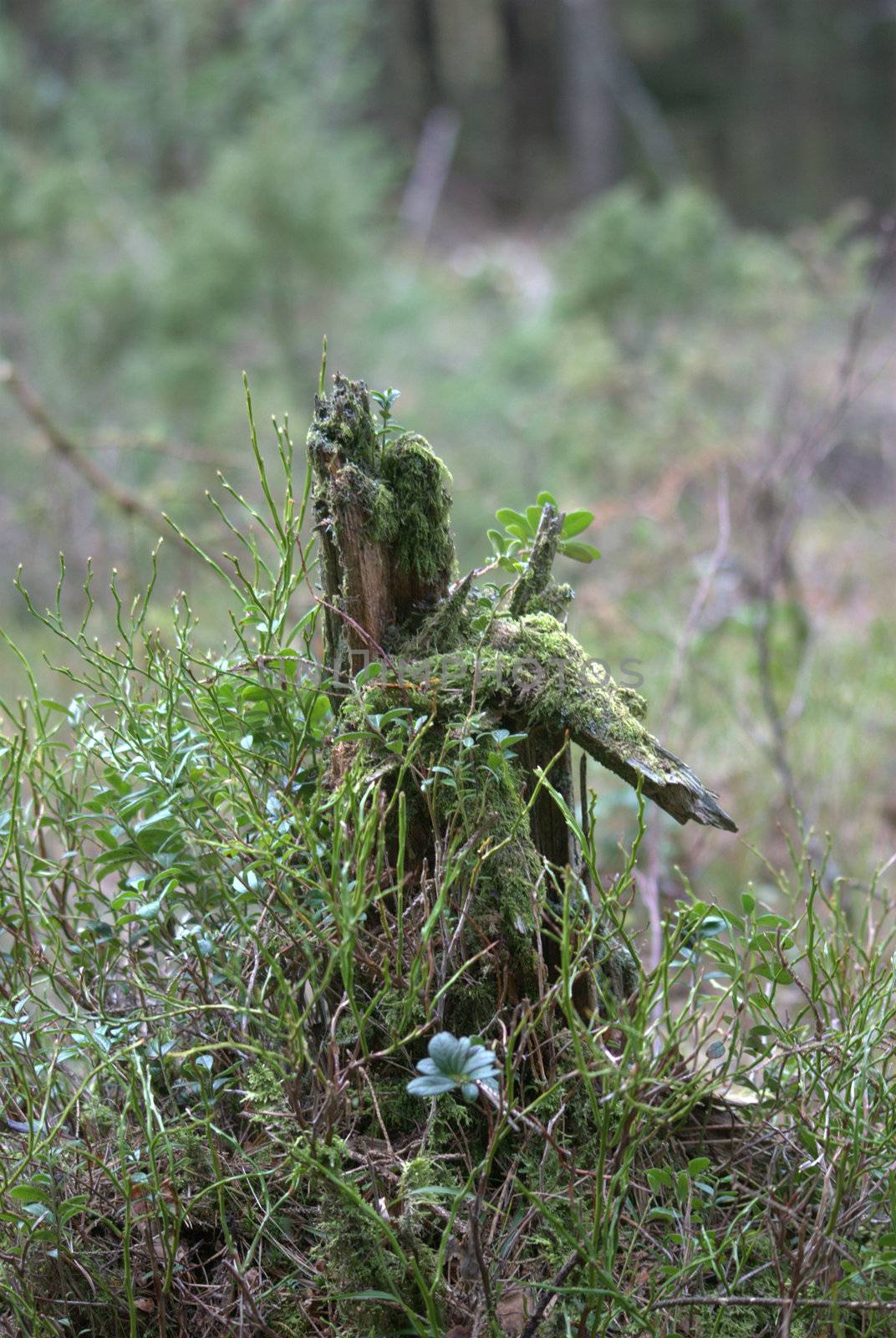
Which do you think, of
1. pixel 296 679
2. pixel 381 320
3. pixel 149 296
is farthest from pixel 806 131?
pixel 296 679

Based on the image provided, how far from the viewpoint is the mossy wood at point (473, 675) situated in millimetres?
1440

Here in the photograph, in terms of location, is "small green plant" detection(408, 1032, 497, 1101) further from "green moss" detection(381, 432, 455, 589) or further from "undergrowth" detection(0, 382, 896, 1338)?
"green moss" detection(381, 432, 455, 589)

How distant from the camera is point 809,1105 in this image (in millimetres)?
1522

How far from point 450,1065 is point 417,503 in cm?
77

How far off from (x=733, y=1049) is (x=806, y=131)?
21.5 metres

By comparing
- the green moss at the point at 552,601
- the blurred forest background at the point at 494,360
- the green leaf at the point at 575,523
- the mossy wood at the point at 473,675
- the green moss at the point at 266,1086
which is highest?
the blurred forest background at the point at 494,360

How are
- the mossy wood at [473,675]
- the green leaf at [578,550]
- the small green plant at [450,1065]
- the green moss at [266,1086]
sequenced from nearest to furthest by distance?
the small green plant at [450,1065] < the green moss at [266,1086] < the mossy wood at [473,675] < the green leaf at [578,550]

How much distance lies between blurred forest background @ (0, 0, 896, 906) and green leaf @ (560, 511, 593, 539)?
0.75 feet

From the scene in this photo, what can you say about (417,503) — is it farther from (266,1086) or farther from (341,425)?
(266,1086)

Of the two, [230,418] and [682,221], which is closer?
[230,418]

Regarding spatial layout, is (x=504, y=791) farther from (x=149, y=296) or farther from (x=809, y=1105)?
→ (x=149, y=296)

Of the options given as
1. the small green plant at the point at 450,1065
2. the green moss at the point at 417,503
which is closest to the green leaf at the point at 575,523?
the green moss at the point at 417,503

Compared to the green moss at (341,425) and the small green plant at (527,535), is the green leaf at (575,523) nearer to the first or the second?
the small green plant at (527,535)

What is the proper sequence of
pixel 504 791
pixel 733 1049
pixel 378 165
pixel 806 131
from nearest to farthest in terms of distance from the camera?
pixel 733 1049
pixel 504 791
pixel 378 165
pixel 806 131
